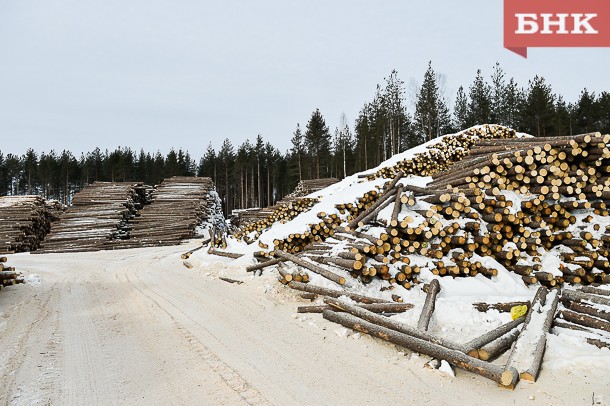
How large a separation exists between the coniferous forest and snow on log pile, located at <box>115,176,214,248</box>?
17.8 metres

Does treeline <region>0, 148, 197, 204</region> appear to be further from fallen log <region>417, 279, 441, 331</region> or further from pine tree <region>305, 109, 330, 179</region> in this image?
fallen log <region>417, 279, 441, 331</region>

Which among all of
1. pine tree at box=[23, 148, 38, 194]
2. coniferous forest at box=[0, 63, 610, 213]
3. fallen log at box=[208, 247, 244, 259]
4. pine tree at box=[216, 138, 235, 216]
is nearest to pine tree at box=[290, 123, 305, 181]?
coniferous forest at box=[0, 63, 610, 213]

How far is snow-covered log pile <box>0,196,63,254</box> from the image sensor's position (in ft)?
66.0

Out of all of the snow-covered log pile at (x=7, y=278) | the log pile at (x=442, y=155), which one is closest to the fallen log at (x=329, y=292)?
the snow-covered log pile at (x=7, y=278)

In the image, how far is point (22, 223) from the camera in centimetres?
2095

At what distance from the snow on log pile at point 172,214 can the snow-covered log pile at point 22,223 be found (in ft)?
Answer: 17.3

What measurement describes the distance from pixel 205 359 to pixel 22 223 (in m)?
22.5

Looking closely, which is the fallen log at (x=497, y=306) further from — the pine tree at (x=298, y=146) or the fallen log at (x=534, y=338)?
the pine tree at (x=298, y=146)

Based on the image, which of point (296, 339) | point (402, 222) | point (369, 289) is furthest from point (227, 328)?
point (402, 222)

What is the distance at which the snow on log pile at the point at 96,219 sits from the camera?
829 inches

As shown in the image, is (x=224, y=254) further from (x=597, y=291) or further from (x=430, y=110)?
(x=430, y=110)

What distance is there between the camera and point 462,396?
3822 millimetres

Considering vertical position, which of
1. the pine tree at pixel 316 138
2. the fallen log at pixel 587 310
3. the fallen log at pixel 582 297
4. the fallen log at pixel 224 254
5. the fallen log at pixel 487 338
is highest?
the pine tree at pixel 316 138

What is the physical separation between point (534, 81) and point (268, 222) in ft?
114
